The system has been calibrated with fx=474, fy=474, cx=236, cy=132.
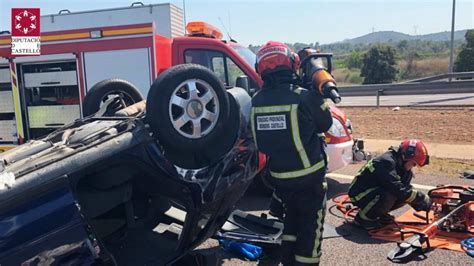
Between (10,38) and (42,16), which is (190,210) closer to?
(10,38)

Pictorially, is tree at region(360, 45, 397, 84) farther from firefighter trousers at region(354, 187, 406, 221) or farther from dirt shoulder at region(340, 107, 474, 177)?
firefighter trousers at region(354, 187, 406, 221)

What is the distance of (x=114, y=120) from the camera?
3271 mm

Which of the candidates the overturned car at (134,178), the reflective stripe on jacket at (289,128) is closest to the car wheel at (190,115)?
the overturned car at (134,178)

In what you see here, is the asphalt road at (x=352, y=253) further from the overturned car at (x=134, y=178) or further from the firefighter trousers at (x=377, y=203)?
the overturned car at (x=134, y=178)

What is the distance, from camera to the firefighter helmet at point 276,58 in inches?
135

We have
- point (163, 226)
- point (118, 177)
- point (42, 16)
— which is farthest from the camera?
point (42, 16)

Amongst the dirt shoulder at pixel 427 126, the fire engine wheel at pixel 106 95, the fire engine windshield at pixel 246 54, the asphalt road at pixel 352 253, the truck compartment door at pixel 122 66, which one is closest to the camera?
the fire engine wheel at pixel 106 95

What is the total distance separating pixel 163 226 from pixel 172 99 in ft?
4.11

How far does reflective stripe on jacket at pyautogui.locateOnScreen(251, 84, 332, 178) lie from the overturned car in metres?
0.12

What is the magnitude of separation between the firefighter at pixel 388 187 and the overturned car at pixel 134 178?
6.80 ft

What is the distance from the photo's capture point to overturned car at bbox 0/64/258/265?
2.40 m

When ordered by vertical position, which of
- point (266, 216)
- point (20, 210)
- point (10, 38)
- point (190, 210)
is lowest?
point (266, 216)

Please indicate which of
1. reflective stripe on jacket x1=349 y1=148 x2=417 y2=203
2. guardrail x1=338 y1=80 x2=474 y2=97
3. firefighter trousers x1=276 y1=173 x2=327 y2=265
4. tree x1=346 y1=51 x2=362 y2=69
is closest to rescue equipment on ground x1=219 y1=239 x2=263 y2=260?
firefighter trousers x1=276 y1=173 x2=327 y2=265

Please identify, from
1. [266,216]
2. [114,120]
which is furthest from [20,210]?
[266,216]
